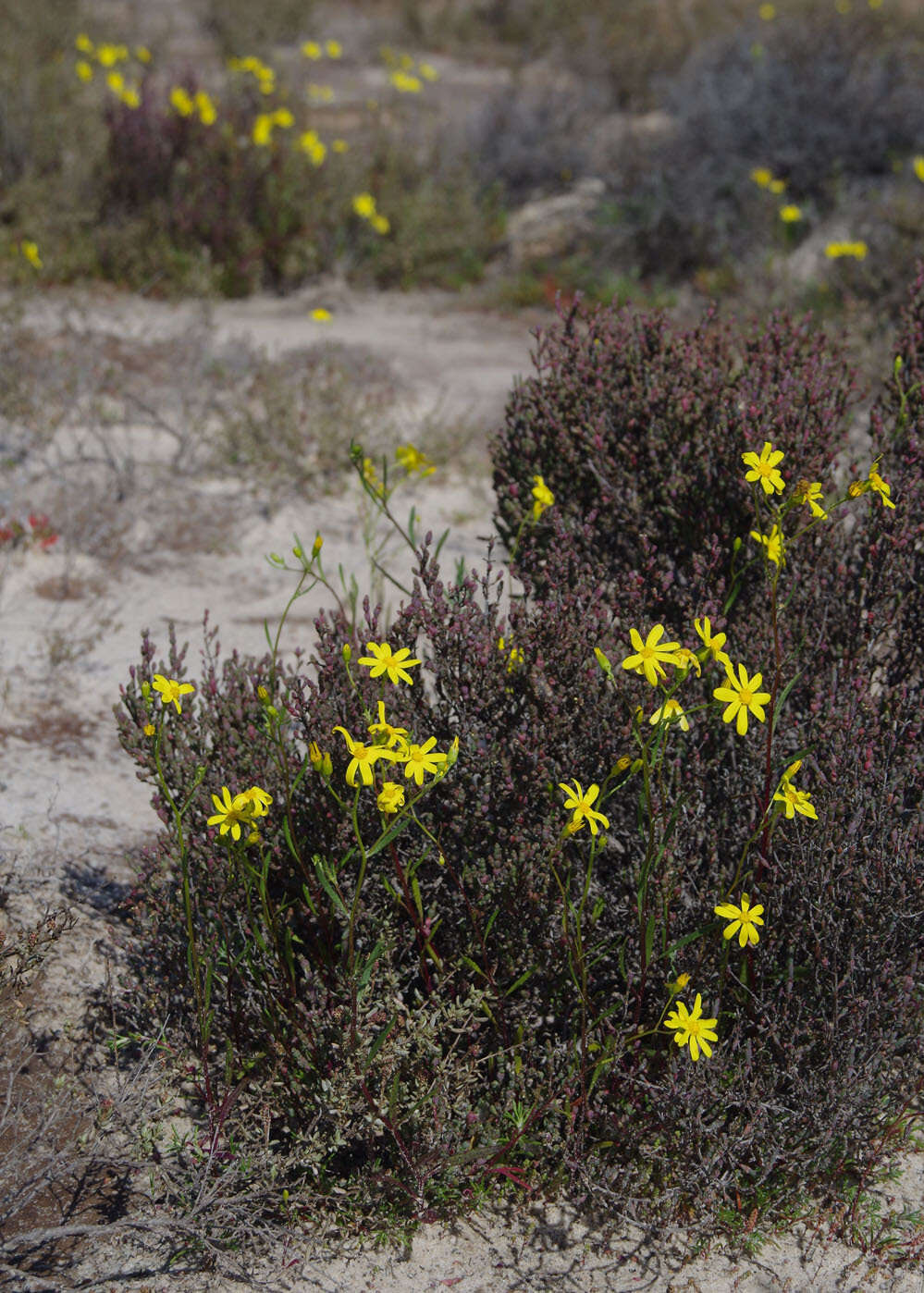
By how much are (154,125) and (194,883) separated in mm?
6016

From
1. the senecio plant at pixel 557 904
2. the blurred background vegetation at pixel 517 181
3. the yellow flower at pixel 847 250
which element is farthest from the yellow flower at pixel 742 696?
the yellow flower at pixel 847 250

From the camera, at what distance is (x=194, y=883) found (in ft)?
7.96

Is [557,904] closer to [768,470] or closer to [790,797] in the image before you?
[790,797]

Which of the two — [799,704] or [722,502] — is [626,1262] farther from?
[722,502]

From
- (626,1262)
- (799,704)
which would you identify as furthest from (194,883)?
(799,704)

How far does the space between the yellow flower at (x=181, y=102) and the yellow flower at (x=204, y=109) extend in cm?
5

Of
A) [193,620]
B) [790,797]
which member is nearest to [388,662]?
[790,797]

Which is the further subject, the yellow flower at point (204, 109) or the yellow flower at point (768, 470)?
the yellow flower at point (204, 109)

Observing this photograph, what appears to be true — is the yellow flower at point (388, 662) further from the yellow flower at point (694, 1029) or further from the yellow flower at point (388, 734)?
the yellow flower at point (694, 1029)

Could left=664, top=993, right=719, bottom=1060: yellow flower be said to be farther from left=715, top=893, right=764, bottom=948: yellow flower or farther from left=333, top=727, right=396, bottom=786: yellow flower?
left=333, top=727, right=396, bottom=786: yellow flower

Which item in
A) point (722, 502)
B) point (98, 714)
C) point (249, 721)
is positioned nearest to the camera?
point (249, 721)

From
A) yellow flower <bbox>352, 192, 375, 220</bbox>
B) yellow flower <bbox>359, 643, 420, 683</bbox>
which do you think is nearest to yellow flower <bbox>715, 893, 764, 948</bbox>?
yellow flower <bbox>359, 643, 420, 683</bbox>

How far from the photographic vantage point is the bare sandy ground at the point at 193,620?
2127 millimetres

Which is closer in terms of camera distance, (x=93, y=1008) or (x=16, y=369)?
(x=93, y=1008)
